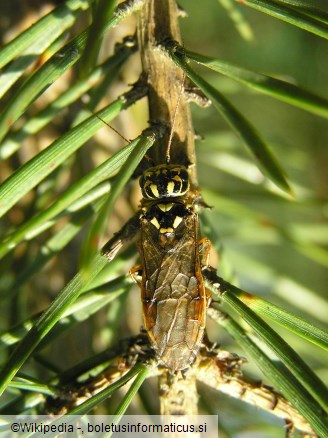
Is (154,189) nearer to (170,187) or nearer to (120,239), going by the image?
(170,187)

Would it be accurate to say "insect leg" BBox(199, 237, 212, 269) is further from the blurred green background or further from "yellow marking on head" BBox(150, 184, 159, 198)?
"yellow marking on head" BBox(150, 184, 159, 198)

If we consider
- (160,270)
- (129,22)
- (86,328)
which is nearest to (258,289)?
(86,328)

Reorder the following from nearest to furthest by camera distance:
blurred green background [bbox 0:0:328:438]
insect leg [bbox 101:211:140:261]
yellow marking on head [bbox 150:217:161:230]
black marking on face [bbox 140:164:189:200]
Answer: insect leg [bbox 101:211:140:261] → black marking on face [bbox 140:164:189:200] → yellow marking on head [bbox 150:217:161:230] → blurred green background [bbox 0:0:328:438]

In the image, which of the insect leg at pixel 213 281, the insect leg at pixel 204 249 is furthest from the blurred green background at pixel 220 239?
the insect leg at pixel 213 281

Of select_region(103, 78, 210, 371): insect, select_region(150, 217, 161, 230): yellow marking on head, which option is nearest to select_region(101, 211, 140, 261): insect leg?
select_region(103, 78, 210, 371): insect

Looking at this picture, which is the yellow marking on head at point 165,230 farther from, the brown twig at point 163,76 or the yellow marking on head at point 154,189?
the brown twig at point 163,76

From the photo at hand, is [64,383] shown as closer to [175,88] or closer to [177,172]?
[177,172]
